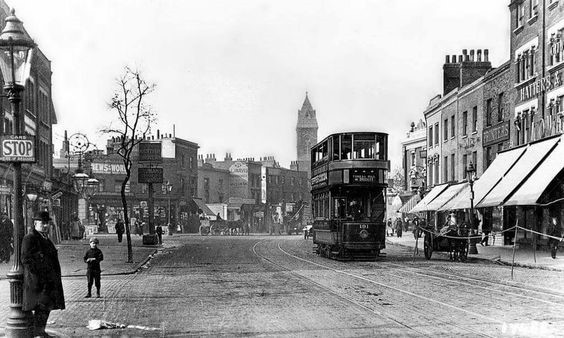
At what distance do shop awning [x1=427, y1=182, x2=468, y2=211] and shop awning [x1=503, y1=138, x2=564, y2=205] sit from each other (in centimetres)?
1027

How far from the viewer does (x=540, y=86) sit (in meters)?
29.2

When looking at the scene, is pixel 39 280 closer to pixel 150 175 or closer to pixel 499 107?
pixel 150 175

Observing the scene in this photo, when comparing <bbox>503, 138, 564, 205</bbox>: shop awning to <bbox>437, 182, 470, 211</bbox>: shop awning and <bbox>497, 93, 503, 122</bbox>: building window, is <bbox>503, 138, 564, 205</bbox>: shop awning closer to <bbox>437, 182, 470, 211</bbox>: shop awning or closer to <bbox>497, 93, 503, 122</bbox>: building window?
<bbox>437, 182, 470, 211</bbox>: shop awning

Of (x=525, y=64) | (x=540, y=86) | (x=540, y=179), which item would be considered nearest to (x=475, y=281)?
(x=540, y=179)

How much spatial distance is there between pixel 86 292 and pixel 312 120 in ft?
516

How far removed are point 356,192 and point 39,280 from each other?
702 inches

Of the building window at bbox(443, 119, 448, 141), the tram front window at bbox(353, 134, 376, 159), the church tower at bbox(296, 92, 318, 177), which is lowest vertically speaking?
the tram front window at bbox(353, 134, 376, 159)

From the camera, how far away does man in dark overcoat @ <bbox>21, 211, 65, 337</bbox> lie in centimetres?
933

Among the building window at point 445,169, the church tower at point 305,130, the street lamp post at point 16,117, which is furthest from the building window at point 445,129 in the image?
the church tower at point 305,130

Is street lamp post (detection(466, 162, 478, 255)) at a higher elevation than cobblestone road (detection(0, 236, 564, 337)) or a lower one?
higher

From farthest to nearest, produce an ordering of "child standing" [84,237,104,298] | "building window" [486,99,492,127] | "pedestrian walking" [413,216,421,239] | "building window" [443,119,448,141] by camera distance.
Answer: "building window" [443,119,448,141], "building window" [486,99,492,127], "pedestrian walking" [413,216,421,239], "child standing" [84,237,104,298]

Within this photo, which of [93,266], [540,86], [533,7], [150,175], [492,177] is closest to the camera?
[93,266]

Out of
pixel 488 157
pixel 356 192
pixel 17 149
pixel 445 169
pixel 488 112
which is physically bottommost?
pixel 356 192

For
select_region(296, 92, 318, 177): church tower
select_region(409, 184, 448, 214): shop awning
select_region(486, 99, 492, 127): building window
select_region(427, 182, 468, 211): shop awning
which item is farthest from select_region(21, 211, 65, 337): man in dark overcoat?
select_region(296, 92, 318, 177): church tower
